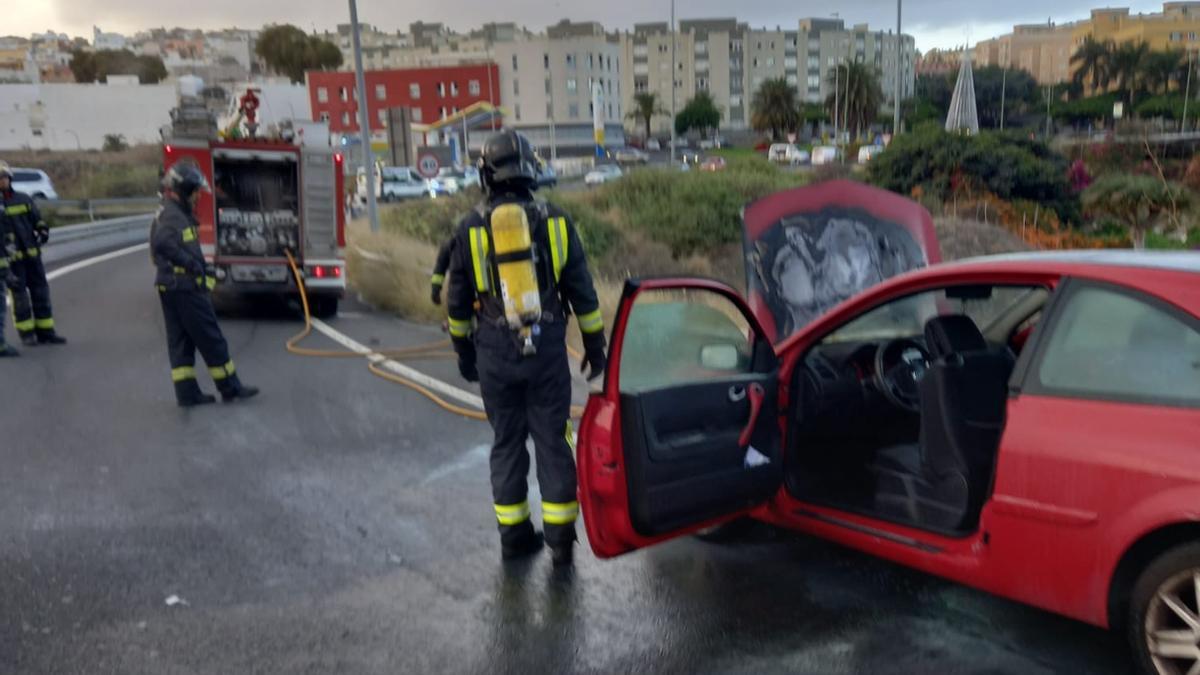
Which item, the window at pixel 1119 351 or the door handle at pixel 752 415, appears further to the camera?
the door handle at pixel 752 415

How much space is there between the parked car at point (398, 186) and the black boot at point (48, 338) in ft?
91.6

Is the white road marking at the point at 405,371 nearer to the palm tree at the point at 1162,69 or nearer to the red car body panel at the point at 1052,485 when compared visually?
the red car body panel at the point at 1052,485

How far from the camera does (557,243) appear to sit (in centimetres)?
463

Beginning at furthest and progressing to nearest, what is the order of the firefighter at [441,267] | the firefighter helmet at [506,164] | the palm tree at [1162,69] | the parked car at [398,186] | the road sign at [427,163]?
1. the parked car at [398,186]
2. the palm tree at [1162,69]
3. the road sign at [427,163]
4. the firefighter at [441,267]
5. the firefighter helmet at [506,164]

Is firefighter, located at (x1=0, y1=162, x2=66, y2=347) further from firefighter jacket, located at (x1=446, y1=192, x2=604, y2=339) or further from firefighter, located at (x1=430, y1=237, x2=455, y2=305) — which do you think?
firefighter jacket, located at (x1=446, y1=192, x2=604, y2=339)

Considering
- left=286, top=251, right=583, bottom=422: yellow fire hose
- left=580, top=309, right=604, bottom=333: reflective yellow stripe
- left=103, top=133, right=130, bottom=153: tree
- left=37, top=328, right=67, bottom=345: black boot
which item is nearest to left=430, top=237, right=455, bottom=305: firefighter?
left=580, top=309, right=604, bottom=333: reflective yellow stripe

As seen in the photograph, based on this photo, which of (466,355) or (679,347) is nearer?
(679,347)

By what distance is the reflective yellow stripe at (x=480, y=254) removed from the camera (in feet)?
15.0

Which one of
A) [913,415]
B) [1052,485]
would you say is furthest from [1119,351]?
[913,415]

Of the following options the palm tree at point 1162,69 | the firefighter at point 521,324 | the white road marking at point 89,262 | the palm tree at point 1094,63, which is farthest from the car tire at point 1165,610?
the palm tree at point 1094,63

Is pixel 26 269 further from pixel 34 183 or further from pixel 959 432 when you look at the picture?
pixel 34 183

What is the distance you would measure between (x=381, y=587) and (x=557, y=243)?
1.73 metres

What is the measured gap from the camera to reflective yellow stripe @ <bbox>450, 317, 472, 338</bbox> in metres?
4.74

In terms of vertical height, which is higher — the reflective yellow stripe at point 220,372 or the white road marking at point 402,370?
the reflective yellow stripe at point 220,372
